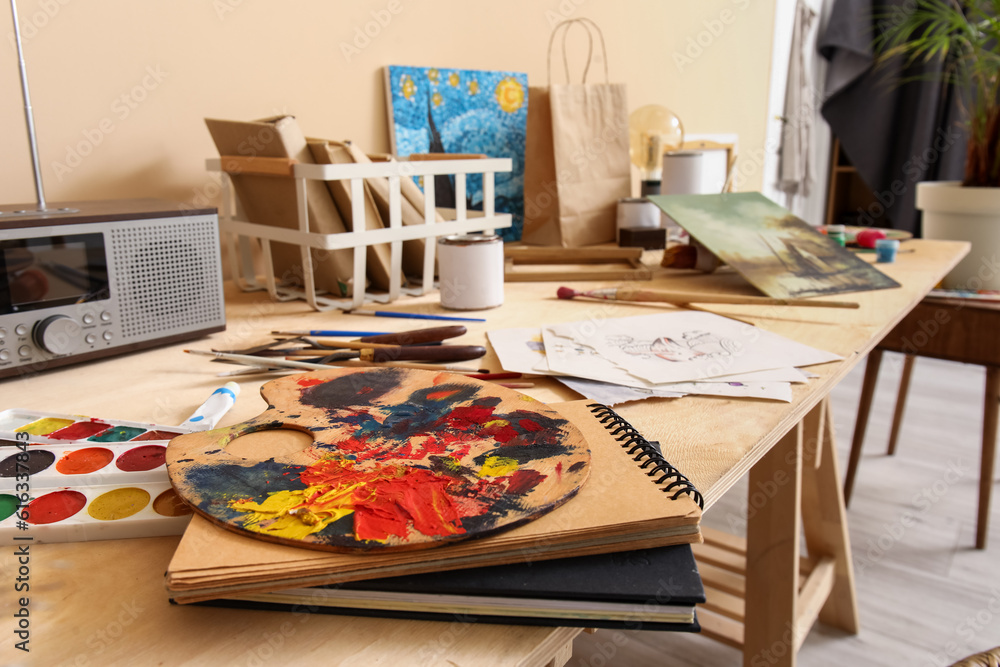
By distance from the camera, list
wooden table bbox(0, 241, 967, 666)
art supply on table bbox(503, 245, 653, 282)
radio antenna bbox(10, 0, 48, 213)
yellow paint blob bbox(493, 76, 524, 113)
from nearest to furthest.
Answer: wooden table bbox(0, 241, 967, 666), radio antenna bbox(10, 0, 48, 213), art supply on table bbox(503, 245, 653, 282), yellow paint blob bbox(493, 76, 524, 113)

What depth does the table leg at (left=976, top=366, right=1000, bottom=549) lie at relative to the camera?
5.17 ft

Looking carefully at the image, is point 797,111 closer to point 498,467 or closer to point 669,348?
point 669,348

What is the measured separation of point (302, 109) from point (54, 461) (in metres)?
0.89

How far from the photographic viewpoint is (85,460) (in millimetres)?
443

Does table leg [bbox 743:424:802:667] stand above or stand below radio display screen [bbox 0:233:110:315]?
below

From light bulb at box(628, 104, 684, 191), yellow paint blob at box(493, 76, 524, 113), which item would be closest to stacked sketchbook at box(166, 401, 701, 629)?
yellow paint blob at box(493, 76, 524, 113)

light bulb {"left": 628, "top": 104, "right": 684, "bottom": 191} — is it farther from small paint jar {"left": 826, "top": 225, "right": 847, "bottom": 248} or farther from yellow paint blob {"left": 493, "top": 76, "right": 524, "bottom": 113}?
small paint jar {"left": 826, "top": 225, "right": 847, "bottom": 248}

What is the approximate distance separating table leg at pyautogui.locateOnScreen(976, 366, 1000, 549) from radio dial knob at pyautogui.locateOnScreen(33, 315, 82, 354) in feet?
5.93

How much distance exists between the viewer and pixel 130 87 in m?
0.96

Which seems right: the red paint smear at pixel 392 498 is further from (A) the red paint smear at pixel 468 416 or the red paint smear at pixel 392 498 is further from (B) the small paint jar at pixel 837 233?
(B) the small paint jar at pixel 837 233

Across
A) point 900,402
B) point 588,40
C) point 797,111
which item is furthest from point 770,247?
point 797,111

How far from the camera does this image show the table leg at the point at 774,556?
1021 mm

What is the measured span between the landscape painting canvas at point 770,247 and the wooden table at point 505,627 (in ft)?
0.15

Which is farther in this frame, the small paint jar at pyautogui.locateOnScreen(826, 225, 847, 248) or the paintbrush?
the small paint jar at pyautogui.locateOnScreen(826, 225, 847, 248)
